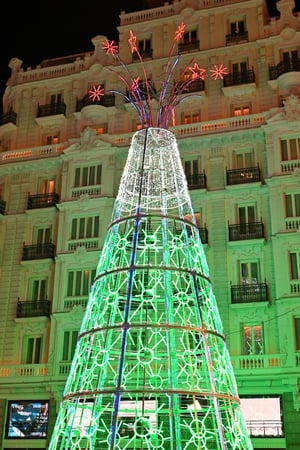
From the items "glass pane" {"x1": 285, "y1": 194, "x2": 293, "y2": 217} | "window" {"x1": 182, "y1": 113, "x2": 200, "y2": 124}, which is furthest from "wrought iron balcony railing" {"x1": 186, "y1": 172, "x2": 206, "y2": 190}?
"glass pane" {"x1": 285, "y1": 194, "x2": 293, "y2": 217}

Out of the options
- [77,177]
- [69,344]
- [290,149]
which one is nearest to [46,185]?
[77,177]

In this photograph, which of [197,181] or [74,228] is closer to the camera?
[197,181]

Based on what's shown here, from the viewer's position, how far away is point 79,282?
30781mm

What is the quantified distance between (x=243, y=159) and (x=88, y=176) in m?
8.57

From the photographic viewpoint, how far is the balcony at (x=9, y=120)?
36.3 m

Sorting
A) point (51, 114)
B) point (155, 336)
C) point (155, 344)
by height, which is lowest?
point (155, 344)

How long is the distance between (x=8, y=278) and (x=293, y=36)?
803 inches

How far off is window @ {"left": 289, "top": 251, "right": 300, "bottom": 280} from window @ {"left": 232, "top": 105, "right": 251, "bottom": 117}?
28.7 feet

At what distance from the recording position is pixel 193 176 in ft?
102

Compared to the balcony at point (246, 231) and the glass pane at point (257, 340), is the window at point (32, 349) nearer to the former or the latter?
the glass pane at point (257, 340)

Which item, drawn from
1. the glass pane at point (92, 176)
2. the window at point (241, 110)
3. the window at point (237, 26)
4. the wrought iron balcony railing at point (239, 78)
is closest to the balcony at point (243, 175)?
the window at point (241, 110)

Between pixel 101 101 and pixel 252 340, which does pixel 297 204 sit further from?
pixel 101 101

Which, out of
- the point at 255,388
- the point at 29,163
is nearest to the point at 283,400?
the point at 255,388

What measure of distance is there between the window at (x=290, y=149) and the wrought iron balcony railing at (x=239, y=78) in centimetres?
434
